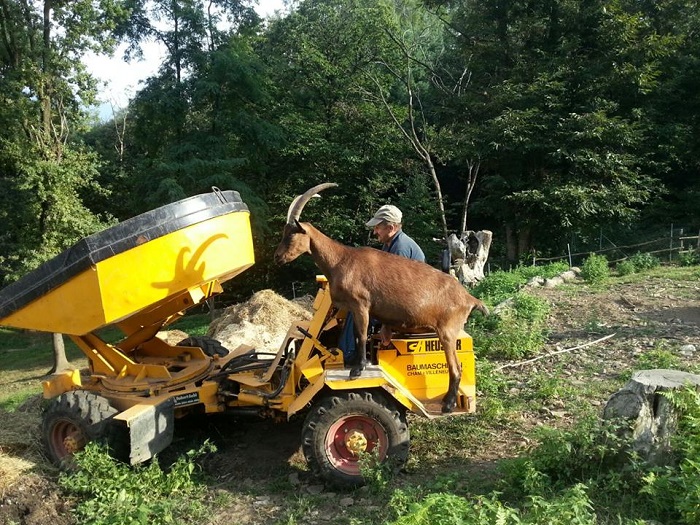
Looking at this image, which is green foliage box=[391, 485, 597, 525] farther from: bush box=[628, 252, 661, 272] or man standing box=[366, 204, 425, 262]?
bush box=[628, 252, 661, 272]

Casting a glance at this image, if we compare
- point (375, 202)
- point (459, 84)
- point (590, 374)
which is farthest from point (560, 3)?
point (590, 374)

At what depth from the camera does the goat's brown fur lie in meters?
4.58

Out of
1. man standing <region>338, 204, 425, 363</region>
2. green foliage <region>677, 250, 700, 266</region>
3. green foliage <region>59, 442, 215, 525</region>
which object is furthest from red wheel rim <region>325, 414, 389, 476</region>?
green foliage <region>677, 250, 700, 266</region>

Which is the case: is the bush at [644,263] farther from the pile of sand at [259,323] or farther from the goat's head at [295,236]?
the goat's head at [295,236]

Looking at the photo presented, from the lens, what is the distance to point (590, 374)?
6832mm

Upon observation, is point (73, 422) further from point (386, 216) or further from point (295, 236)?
point (386, 216)

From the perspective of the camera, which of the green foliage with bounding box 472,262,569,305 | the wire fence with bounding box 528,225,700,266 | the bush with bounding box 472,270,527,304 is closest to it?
the green foliage with bounding box 472,262,569,305

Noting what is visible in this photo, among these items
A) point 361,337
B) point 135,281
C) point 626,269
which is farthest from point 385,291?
point 626,269

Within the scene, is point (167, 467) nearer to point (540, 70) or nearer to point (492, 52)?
point (540, 70)

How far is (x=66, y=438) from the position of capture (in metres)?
5.11

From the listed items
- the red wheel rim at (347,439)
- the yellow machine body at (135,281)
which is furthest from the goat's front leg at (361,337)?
the yellow machine body at (135,281)

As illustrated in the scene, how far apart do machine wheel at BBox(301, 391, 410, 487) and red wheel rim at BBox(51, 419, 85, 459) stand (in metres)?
2.02

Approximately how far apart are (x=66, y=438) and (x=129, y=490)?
0.96m

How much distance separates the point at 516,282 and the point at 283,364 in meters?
8.34
